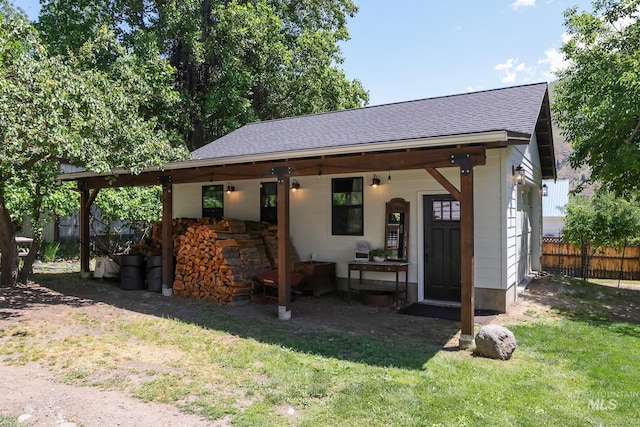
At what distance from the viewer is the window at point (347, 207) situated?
8.38m

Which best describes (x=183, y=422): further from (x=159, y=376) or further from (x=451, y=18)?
(x=451, y=18)

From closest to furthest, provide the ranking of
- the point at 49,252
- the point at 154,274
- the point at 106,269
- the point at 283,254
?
the point at 283,254, the point at 154,274, the point at 106,269, the point at 49,252

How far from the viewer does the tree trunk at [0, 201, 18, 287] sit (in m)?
8.47

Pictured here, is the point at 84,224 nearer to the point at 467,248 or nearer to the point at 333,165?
the point at 333,165

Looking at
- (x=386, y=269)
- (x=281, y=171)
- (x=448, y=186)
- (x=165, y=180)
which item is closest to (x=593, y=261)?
(x=386, y=269)

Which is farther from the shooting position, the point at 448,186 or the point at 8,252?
the point at 8,252

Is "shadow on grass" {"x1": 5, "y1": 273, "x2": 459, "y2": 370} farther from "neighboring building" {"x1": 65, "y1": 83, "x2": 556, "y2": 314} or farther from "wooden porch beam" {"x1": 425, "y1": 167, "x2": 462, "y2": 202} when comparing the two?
"wooden porch beam" {"x1": 425, "y1": 167, "x2": 462, "y2": 202}

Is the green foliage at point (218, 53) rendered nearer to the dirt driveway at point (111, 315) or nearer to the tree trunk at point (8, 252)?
the tree trunk at point (8, 252)

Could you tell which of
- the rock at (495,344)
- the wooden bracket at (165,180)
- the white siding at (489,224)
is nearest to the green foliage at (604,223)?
the white siding at (489,224)

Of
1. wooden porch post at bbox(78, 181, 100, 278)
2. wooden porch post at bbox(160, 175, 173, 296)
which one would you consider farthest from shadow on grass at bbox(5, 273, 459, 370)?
wooden porch post at bbox(78, 181, 100, 278)

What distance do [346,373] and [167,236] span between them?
5586mm

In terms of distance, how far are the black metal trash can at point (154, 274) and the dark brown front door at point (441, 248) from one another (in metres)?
5.64

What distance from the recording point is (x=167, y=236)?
8477mm

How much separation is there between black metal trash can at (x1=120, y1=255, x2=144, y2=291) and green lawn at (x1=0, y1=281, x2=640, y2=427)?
2836 mm
